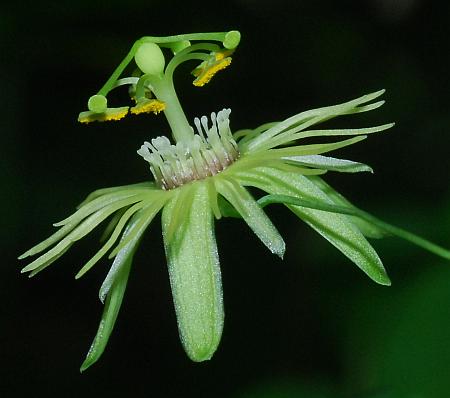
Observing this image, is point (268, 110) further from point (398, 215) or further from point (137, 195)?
point (137, 195)

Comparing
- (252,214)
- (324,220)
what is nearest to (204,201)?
(252,214)

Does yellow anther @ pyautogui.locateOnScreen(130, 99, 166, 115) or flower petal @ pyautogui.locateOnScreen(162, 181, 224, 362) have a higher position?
yellow anther @ pyautogui.locateOnScreen(130, 99, 166, 115)

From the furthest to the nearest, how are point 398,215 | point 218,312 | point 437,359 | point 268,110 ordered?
point 268,110 → point 398,215 → point 437,359 → point 218,312

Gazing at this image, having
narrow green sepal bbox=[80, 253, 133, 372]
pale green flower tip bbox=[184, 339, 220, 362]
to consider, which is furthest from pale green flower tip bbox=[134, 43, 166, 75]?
pale green flower tip bbox=[184, 339, 220, 362]

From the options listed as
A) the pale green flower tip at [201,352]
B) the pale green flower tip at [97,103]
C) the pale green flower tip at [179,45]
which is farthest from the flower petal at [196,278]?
the pale green flower tip at [179,45]

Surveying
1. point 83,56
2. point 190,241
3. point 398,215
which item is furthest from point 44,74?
point 190,241

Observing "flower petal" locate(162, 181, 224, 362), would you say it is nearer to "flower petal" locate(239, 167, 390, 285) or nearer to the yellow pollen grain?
"flower petal" locate(239, 167, 390, 285)
